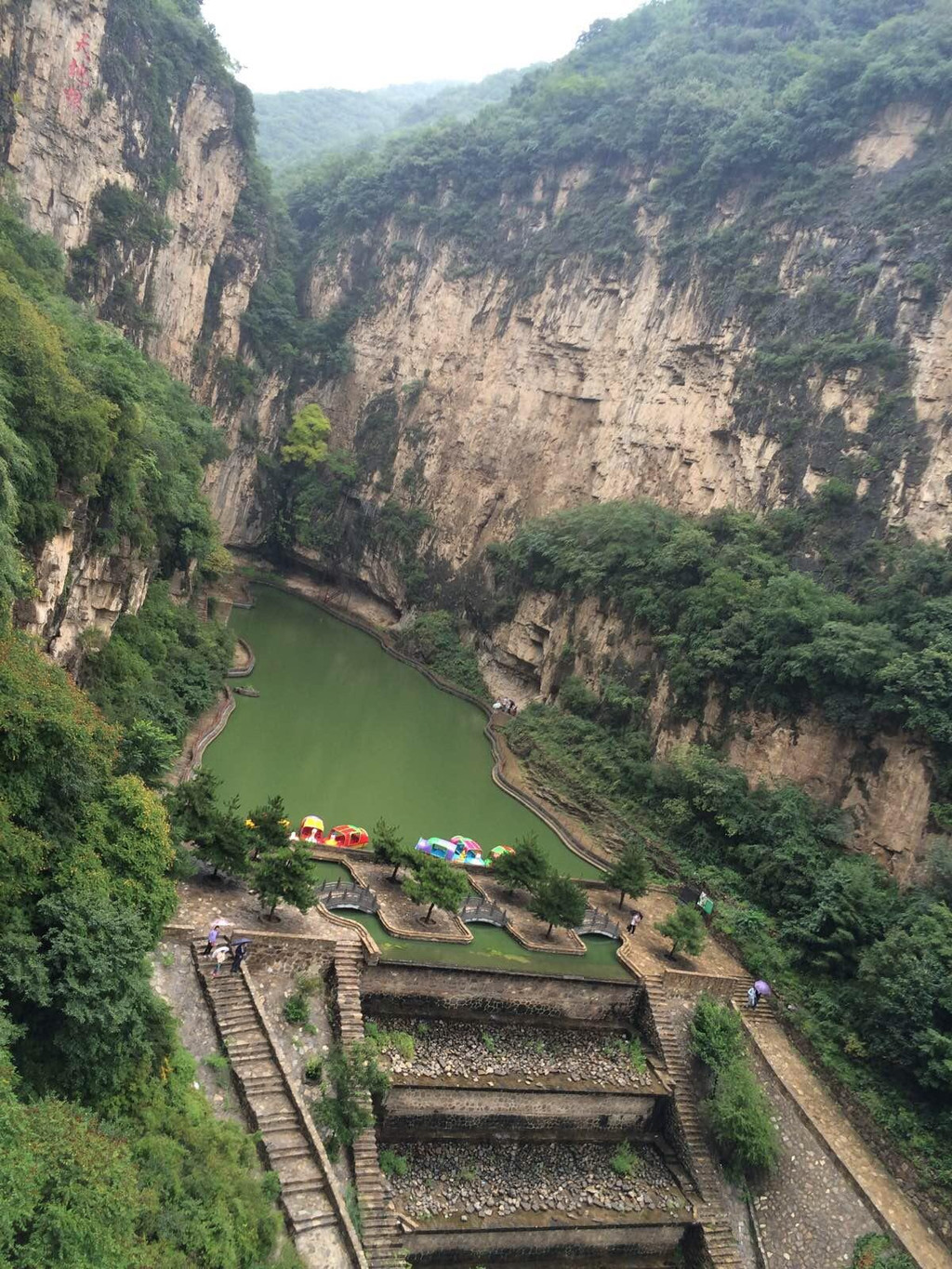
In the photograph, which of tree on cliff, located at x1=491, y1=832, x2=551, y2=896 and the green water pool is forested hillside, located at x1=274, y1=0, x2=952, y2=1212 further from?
tree on cliff, located at x1=491, y1=832, x2=551, y2=896

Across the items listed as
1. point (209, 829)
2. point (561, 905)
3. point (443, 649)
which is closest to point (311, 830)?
point (209, 829)

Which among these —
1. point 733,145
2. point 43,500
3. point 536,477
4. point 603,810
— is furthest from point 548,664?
point 733,145

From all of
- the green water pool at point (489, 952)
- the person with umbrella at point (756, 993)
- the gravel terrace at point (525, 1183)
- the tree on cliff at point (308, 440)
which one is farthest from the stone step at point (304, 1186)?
the tree on cliff at point (308, 440)

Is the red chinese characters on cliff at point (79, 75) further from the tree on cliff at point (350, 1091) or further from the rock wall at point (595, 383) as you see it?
the tree on cliff at point (350, 1091)

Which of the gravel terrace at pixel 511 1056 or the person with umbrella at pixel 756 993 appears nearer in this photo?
the gravel terrace at pixel 511 1056

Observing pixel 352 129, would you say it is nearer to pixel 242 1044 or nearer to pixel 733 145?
pixel 733 145
